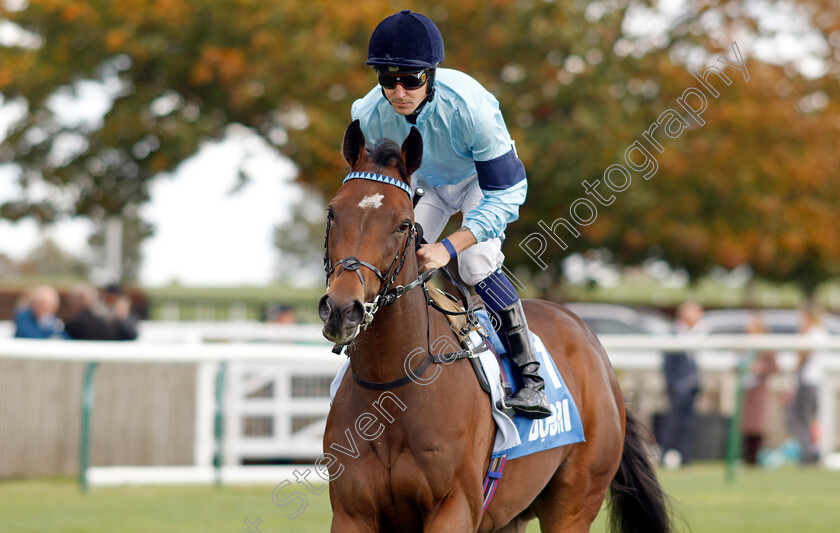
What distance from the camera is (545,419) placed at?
13.8ft

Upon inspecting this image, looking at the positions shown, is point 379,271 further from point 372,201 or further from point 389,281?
point 372,201

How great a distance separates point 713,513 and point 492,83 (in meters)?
8.91

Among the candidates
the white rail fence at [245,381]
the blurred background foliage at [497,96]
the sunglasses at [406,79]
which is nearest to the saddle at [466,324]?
the sunglasses at [406,79]

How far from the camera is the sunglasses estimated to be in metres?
3.58

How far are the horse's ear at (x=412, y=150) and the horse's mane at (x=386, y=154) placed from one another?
21mm

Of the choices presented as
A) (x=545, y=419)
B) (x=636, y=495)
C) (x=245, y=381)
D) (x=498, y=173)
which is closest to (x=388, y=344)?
(x=498, y=173)

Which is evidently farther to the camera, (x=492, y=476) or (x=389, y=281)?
(x=492, y=476)

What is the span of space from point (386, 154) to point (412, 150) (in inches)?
3.9

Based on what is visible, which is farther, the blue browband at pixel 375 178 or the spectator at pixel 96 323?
the spectator at pixel 96 323

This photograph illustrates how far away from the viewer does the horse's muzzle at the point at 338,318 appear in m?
2.93

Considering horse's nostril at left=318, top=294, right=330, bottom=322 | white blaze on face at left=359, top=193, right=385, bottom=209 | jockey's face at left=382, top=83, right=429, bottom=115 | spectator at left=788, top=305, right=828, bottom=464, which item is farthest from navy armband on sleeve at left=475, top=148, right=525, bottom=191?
spectator at left=788, top=305, right=828, bottom=464

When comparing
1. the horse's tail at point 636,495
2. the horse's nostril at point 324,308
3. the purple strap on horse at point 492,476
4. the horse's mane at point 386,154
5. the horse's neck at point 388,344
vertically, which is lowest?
the horse's tail at point 636,495

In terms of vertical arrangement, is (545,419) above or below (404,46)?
below

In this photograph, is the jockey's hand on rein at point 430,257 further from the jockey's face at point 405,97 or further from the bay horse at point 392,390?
the jockey's face at point 405,97
